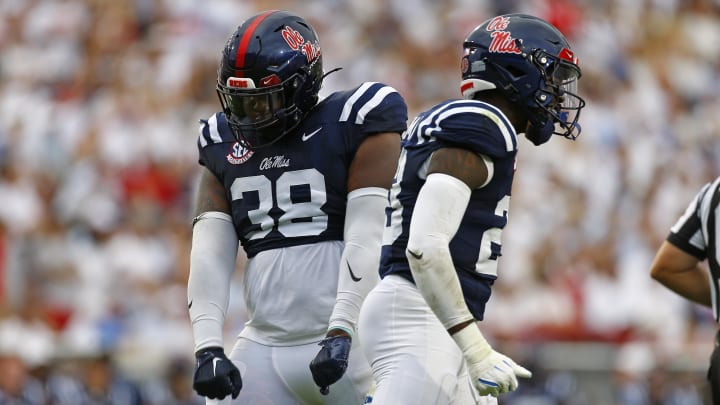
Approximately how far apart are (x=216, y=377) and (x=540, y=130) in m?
1.37

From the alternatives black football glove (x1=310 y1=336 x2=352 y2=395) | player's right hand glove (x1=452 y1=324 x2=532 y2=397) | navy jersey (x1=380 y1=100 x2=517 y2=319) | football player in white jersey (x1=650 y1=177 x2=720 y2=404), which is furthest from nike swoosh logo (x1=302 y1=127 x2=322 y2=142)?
football player in white jersey (x1=650 y1=177 x2=720 y2=404)

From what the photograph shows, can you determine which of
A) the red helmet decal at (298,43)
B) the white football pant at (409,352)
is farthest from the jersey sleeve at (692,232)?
the red helmet decal at (298,43)

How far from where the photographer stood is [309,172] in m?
4.51

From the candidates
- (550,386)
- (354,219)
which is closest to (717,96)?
(550,386)

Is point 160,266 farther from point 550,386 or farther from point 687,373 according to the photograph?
point 687,373

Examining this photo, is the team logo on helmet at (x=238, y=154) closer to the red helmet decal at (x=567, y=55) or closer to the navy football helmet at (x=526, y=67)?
the navy football helmet at (x=526, y=67)

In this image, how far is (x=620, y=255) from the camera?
11.4 metres

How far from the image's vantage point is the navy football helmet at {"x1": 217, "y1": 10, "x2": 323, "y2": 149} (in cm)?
447


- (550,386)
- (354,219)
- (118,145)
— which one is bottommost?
(550,386)

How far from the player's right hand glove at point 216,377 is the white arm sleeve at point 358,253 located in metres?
0.37

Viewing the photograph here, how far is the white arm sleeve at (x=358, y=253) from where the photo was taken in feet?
14.2

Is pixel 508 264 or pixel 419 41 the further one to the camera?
pixel 419 41

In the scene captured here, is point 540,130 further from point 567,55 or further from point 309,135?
point 309,135

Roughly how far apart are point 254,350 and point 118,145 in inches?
294
